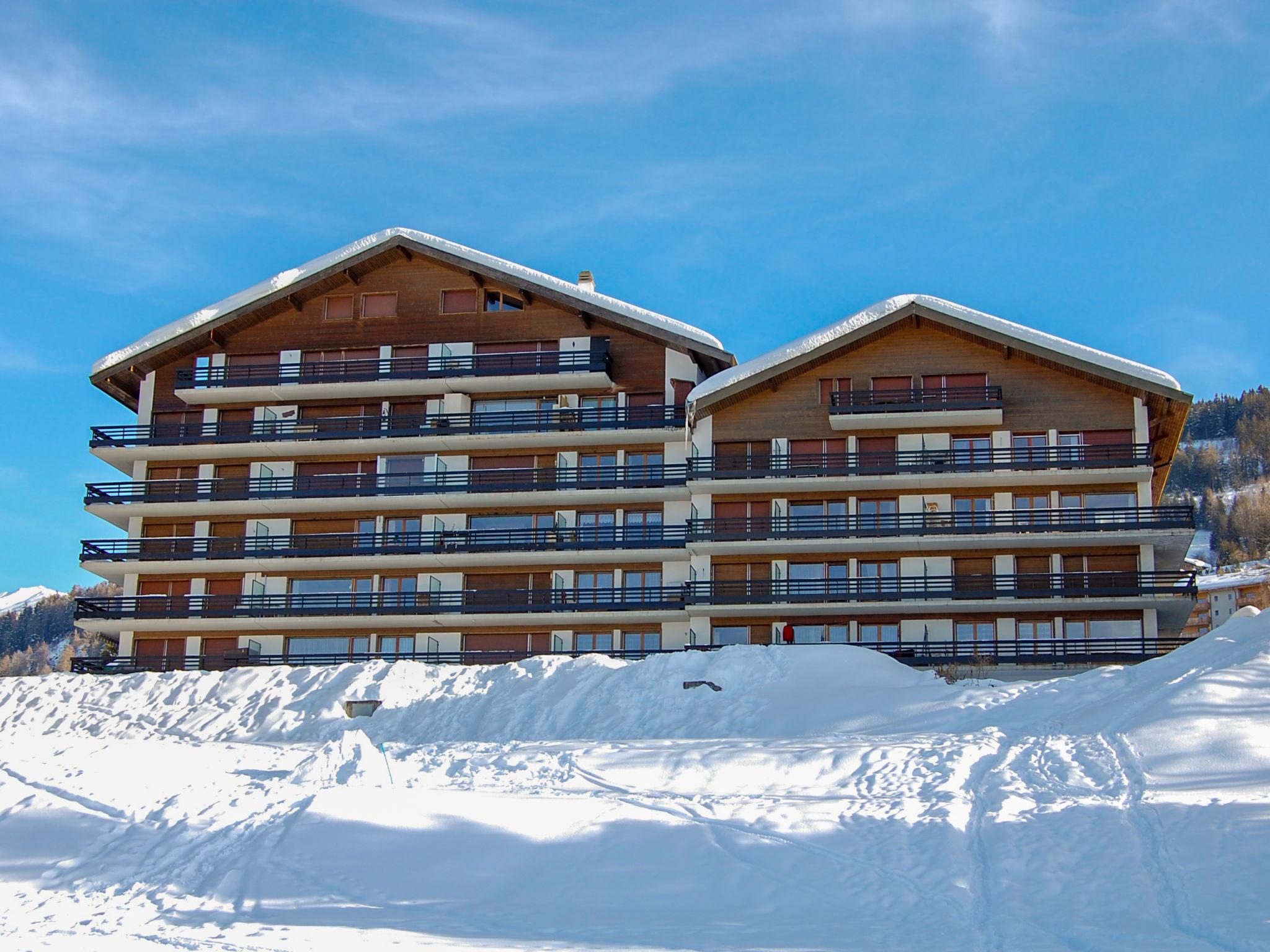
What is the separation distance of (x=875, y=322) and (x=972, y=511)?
6940 mm

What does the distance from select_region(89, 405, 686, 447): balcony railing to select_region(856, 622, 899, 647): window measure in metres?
9.29

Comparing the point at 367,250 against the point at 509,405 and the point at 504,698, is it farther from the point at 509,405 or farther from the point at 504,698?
the point at 504,698

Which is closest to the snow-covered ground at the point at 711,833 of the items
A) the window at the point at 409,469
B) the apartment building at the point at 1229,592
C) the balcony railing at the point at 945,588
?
the balcony railing at the point at 945,588

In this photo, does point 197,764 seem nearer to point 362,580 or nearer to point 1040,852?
point 1040,852

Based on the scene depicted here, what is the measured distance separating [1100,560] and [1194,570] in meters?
2.84

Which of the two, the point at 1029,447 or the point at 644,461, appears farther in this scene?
the point at 644,461

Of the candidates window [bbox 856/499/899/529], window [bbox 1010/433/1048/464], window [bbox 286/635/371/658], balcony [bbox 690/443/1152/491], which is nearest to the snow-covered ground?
balcony [bbox 690/443/1152/491]

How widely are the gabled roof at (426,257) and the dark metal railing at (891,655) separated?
10.7m

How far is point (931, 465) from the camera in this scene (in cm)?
4538

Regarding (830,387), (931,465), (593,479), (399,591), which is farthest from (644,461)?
(931,465)

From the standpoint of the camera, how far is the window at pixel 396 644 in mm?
47719

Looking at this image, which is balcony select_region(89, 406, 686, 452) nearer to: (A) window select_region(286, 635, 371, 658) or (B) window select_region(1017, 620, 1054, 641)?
(A) window select_region(286, 635, 371, 658)

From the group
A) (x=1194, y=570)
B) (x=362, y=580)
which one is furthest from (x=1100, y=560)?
(x=362, y=580)

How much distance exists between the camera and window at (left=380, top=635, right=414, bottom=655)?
47719 mm
